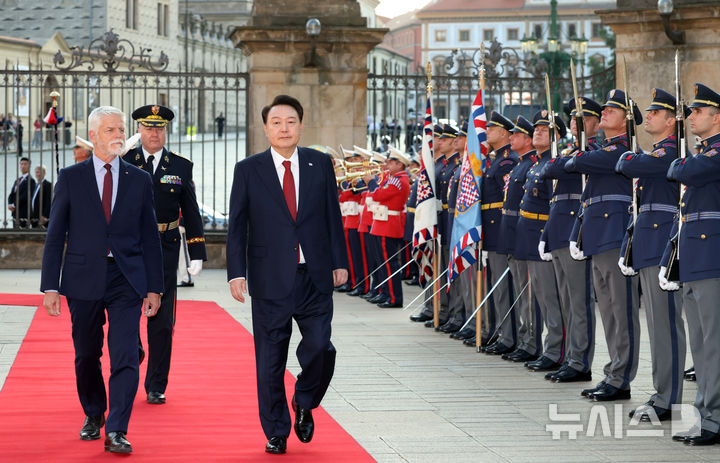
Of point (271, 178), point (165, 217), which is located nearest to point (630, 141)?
point (271, 178)

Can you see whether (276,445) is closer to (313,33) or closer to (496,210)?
(496,210)

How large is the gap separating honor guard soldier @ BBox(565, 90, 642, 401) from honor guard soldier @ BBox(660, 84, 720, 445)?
1.20 m

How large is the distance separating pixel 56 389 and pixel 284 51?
9.92 meters

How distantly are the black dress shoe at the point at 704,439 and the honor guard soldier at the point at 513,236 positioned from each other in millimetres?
3152

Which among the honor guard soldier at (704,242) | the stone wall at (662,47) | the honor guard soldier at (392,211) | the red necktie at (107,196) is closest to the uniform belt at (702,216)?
the honor guard soldier at (704,242)

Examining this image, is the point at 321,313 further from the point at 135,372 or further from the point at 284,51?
the point at 284,51

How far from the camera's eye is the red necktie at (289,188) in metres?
6.79

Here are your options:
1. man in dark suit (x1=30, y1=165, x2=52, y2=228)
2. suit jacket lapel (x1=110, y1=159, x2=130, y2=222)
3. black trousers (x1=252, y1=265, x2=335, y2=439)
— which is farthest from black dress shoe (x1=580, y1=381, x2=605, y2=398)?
man in dark suit (x1=30, y1=165, x2=52, y2=228)

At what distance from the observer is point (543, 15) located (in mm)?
96938

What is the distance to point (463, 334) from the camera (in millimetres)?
11438

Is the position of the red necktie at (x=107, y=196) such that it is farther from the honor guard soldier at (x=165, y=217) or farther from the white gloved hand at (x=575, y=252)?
the white gloved hand at (x=575, y=252)

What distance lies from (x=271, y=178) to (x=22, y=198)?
13.9 metres

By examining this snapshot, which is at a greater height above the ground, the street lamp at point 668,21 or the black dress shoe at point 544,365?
the street lamp at point 668,21

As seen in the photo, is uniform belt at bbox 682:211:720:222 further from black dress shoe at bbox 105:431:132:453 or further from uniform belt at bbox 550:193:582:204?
black dress shoe at bbox 105:431:132:453
